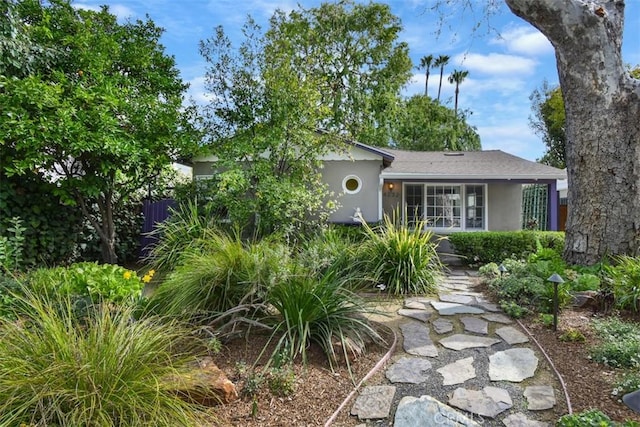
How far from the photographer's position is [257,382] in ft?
9.66

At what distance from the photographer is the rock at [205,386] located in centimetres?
256

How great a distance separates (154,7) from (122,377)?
7727 mm

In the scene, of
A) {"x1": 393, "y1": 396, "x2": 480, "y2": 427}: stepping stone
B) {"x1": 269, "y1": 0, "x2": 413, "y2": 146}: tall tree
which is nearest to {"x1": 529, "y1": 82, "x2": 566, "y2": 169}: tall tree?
{"x1": 269, "y1": 0, "x2": 413, "y2": 146}: tall tree

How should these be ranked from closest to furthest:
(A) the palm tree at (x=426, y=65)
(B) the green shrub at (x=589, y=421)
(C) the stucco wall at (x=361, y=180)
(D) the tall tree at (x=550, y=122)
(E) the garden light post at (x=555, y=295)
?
(B) the green shrub at (x=589, y=421) < (E) the garden light post at (x=555, y=295) < (C) the stucco wall at (x=361, y=180) < (D) the tall tree at (x=550, y=122) < (A) the palm tree at (x=426, y=65)

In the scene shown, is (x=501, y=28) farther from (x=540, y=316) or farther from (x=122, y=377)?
(x=122, y=377)

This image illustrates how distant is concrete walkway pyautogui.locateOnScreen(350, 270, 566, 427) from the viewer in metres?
2.70

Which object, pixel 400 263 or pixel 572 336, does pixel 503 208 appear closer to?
pixel 400 263

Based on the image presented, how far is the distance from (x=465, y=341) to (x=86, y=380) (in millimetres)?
3382

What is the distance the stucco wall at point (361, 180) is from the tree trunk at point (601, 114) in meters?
4.86

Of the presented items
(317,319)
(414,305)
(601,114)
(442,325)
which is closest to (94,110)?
(317,319)

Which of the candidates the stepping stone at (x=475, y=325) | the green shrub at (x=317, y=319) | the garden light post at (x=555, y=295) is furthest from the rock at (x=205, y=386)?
the garden light post at (x=555, y=295)

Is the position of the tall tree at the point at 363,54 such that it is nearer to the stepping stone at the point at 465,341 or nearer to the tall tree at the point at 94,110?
the tall tree at the point at 94,110

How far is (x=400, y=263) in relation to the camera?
19.2 feet

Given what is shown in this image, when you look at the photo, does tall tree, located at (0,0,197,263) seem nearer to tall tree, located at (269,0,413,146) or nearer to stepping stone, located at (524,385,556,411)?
stepping stone, located at (524,385,556,411)
